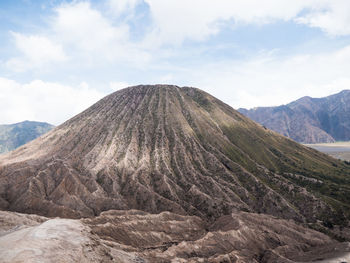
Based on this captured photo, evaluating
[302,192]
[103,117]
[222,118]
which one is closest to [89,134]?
[103,117]

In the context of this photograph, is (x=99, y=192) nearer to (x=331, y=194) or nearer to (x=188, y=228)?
(x=188, y=228)

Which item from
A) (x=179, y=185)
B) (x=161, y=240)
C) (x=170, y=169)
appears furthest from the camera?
(x=170, y=169)

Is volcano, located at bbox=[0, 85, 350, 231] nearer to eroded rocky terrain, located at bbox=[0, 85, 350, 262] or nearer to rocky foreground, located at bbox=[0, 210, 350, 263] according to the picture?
eroded rocky terrain, located at bbox=[0, 85, 350, 262]

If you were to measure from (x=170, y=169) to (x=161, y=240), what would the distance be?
43264 millimetres

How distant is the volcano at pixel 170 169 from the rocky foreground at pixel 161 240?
11.9m

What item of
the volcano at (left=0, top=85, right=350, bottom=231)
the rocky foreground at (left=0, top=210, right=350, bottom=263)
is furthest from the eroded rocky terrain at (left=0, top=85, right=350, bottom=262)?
the volcano at (left=0, top=85, right=350, bottom=231)

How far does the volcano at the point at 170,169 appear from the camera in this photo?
78312 mm

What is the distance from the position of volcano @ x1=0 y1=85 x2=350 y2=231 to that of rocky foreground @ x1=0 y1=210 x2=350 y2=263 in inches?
468

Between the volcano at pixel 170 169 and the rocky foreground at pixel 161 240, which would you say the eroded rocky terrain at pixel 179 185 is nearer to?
the rocky foreground at pixel 161 240

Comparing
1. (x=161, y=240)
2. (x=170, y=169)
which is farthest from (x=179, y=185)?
(x=161, y=240)

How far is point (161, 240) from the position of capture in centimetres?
5709

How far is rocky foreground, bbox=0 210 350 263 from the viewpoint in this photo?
1207 inches

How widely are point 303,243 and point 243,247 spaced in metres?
17.8

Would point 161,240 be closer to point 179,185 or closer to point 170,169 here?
point 179,185
